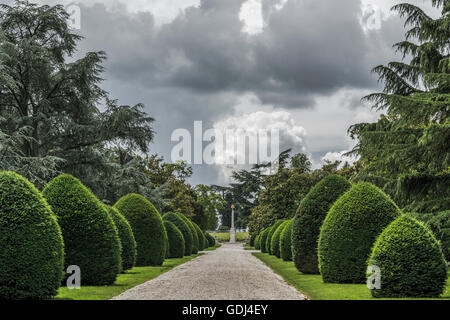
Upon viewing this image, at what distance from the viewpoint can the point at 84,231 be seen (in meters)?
12.5

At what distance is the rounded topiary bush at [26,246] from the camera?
9.05m

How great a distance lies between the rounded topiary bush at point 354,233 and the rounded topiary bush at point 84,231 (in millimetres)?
6141

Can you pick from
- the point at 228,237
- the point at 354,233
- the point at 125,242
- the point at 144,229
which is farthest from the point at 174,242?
the point at 228,237

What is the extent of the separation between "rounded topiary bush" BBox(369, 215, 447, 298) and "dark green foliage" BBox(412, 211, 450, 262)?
22.5 ft

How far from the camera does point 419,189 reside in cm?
1783

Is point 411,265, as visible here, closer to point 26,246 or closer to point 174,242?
point 26,246

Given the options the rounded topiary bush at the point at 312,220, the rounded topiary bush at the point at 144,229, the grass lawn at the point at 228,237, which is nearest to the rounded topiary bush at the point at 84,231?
the rounded topiary bush at the point at 312,220

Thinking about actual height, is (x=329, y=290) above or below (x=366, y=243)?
below

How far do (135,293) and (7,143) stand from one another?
11.2 m

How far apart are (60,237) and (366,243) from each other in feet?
26.4

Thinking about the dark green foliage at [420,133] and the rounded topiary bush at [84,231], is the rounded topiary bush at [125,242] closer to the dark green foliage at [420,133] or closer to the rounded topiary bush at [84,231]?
the rounded topiary bush at [84,231]

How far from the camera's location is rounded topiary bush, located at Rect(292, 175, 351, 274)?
16359 millimetres
